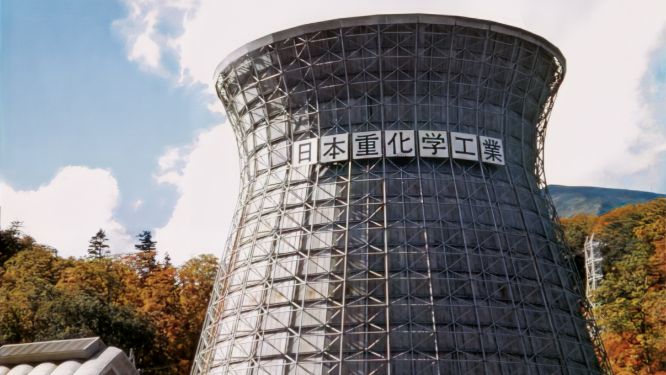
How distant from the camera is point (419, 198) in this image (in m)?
28.5

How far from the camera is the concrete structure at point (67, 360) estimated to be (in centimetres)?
1294

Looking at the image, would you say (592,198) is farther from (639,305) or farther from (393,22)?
(393,22)

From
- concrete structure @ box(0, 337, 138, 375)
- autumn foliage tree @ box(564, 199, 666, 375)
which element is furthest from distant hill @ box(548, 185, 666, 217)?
concrete structure @ box(0, 337, 138, 375)

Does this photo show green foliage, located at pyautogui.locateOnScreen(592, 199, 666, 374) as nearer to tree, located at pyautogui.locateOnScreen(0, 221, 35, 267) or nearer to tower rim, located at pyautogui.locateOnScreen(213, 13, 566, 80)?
tower rim, located at pyautogui.locateOnScreen(213, 13, 566, 80)

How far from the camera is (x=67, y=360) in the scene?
13352 mm

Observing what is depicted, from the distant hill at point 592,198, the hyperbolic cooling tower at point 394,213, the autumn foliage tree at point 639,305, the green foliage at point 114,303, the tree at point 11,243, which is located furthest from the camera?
the distant hill at point 592,198

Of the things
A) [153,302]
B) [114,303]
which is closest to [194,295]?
[153,302]

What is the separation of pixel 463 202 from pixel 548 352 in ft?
23.9

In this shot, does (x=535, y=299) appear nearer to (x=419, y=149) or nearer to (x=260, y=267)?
(x=419, y=149)

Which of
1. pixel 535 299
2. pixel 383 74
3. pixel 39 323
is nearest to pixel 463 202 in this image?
pixel 535 299

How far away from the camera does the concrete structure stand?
12938mm

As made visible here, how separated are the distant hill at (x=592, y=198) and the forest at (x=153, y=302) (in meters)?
99.8

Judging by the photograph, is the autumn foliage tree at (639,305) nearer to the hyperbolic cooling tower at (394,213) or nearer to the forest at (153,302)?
the forest at (153,302)

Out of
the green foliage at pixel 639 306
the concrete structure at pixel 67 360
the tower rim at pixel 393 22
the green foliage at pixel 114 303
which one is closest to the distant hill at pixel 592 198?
the green foliage at pixel 639 306
